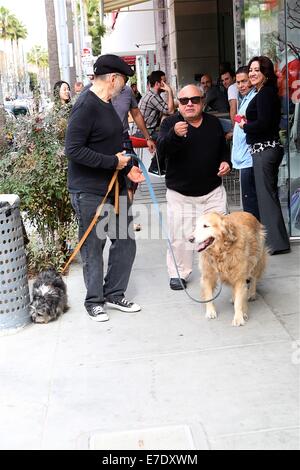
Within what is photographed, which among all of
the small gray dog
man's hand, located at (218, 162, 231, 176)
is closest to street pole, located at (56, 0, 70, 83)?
man's hand, located at (218, 162, 231, 176)

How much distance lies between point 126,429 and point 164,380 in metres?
0.63

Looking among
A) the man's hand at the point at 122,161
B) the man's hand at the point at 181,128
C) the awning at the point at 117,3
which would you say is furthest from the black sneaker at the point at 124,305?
the awning at the point at 117,3

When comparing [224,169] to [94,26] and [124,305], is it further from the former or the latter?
[94,26]

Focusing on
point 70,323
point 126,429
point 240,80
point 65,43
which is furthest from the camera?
point 65,43

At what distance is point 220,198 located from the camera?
18.5 feet

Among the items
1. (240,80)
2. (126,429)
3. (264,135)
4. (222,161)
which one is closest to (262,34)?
(240,80)

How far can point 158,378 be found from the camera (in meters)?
4.04

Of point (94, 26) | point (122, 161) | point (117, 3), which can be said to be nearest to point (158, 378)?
point (122, 161)

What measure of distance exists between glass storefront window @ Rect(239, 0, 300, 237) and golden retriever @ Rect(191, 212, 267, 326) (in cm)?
209

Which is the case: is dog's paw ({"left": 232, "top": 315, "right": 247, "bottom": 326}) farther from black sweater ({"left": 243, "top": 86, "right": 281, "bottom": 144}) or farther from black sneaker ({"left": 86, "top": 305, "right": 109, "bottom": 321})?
black sweater ({"left": 243, "top": 86, "right": 281, "bottom": 144})

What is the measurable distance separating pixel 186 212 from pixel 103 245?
3.01ft

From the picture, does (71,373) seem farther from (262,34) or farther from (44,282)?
(262,34)

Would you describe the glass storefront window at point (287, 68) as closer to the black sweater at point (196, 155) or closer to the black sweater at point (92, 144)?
the black sweater at point (196, 155)

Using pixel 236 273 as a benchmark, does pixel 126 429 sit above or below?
below
